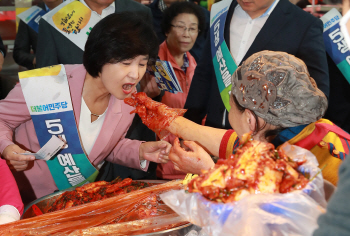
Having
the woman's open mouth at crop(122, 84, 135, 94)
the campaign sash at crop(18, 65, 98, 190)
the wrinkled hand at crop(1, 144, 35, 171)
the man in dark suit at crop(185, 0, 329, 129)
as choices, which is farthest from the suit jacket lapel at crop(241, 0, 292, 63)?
the wrinkled hand at crop(1, 144, 35, 171)

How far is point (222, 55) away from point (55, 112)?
3.29 feet


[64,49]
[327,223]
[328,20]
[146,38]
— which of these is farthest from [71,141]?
[328,20]

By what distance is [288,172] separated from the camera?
821 mm

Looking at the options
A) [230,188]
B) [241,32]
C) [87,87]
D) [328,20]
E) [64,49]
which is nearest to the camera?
[230,188]

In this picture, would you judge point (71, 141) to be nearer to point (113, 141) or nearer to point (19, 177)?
point (113, 141)

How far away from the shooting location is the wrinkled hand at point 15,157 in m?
1.46

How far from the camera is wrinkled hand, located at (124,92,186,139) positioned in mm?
1582

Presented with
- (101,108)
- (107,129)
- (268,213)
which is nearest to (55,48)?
(101,108)

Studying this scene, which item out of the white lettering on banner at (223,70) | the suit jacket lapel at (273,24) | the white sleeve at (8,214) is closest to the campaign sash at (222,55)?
the white lettering on banner at (223,70)

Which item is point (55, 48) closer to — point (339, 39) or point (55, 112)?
point (55, 112)

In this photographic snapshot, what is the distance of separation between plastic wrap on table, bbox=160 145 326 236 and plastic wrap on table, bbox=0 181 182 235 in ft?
1.34

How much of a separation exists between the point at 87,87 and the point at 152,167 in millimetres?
1081

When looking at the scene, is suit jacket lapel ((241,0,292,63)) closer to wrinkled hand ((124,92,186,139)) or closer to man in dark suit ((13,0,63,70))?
wrinkled hand ((124,92,186,139))

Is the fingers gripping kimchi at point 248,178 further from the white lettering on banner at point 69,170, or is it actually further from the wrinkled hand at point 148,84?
the wrinkled hand at point 148,84
